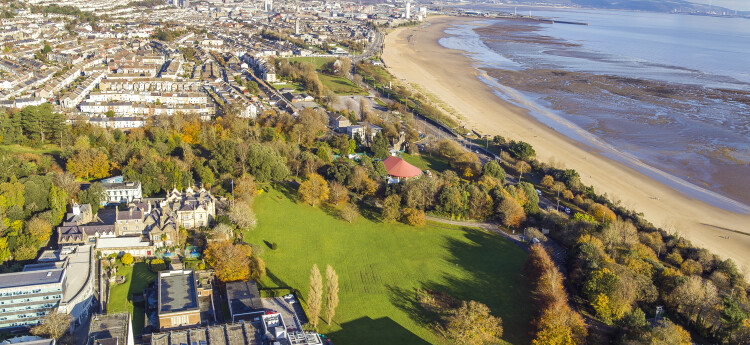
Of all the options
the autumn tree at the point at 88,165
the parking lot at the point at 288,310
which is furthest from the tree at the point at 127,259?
the autumn tree at the point at 88,165

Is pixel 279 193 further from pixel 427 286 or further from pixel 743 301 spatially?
pixel 743 301

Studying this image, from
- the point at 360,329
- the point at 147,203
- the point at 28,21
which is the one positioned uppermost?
the point at 28,21

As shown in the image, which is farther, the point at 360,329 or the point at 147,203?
the point at 147,203

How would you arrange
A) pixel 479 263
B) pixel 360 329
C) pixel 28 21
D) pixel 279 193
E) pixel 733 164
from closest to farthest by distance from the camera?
pixel 360 329 < pixel 479 263 < pixel 279 193 < pixel 733 164 < pixel 28 21

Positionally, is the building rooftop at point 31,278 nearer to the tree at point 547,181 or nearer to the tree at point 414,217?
the tree at point 414,217

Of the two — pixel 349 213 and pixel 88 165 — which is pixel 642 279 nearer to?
pixel 349 213

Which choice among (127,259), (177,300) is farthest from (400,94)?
(177,300)

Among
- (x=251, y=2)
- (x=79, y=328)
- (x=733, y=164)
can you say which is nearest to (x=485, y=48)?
(x=733, y=164)
